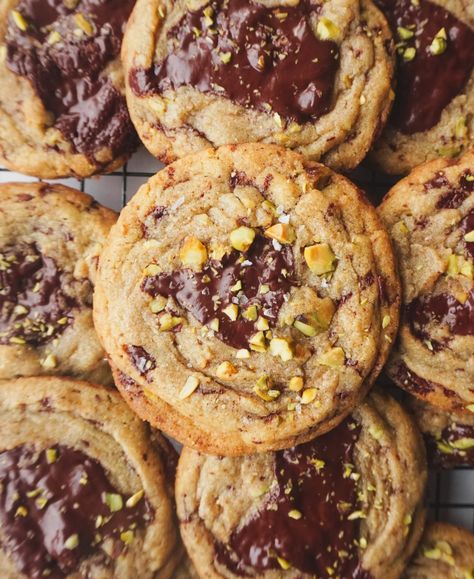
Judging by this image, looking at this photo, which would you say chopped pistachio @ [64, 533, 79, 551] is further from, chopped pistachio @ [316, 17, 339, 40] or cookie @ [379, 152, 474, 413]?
chopped pistachio @ [316, 17, 339, 40]

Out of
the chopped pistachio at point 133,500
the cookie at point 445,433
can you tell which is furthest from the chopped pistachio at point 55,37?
the cookie at point 445,433

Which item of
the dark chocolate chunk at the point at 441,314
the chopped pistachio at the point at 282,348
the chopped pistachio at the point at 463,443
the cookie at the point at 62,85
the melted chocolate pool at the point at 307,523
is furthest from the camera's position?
the chopped pistachio at the point at 463,443

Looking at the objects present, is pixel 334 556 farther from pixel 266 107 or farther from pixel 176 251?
pixel 266 107

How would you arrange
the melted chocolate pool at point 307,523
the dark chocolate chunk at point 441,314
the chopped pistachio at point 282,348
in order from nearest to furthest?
the chopped pistachio at point 282,348 → the dark chocolate chunk at point 441,314 → the melted chocolate pool at point 307,523

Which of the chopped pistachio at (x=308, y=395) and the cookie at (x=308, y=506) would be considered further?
the cookie at (x=308, y=506)

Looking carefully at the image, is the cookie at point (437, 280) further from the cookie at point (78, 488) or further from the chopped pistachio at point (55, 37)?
the chopped pistachio at point (55, 37)

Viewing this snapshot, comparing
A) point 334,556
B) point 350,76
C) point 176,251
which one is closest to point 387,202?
point 350,76

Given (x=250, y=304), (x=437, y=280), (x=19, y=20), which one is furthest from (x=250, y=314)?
(x=19, y=20)
